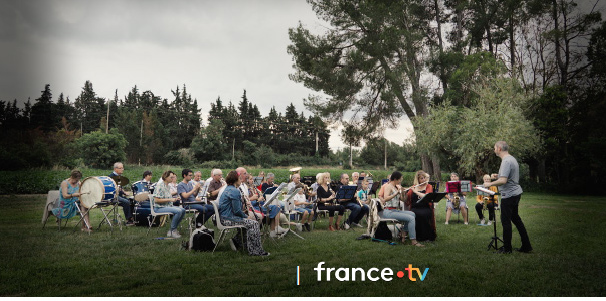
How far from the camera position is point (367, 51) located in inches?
405

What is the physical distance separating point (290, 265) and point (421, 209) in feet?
9.27

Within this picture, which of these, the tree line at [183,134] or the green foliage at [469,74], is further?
the green foliage at [469,74]

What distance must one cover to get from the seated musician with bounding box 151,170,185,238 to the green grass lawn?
0.41 meters

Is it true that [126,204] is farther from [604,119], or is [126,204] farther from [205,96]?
[604,119]

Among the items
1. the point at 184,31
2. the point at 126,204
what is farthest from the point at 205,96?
the point at 126,204

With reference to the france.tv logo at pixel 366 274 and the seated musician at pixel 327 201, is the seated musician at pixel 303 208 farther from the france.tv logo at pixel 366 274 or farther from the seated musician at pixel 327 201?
the france.tv logo at pixel 366 274

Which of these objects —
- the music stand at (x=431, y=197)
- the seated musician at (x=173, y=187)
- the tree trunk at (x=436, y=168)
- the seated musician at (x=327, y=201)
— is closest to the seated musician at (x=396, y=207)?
the music stand at (x=431, y=197)

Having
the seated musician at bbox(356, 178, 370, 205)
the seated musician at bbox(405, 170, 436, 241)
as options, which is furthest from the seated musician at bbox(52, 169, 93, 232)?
the seated musician at bbox(405, 170, 436, 241)

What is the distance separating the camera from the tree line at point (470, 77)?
448cm

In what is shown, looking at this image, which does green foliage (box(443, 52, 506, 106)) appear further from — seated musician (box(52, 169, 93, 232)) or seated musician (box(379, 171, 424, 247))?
seated musician (box(52, 169, 93, 232))

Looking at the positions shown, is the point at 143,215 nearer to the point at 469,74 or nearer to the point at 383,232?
the point at 383,232

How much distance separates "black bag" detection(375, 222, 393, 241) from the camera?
619cm

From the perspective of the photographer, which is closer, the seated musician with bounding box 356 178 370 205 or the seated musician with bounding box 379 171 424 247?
the seated musician with bounding box 379 171 424 247

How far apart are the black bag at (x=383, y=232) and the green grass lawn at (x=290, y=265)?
0.47 meters
